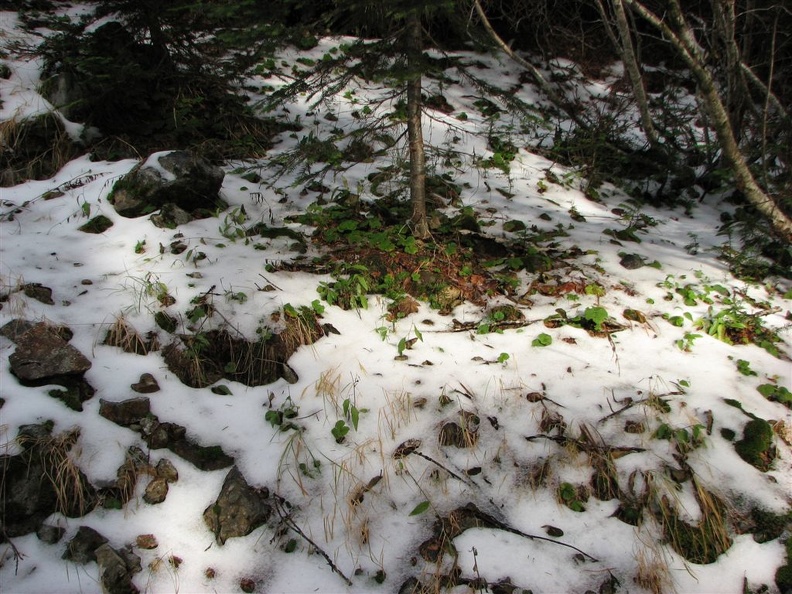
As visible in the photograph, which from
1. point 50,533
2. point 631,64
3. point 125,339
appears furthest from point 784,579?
point 631,64

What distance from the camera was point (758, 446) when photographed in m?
3.15

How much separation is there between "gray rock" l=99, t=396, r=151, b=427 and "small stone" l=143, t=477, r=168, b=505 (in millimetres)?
470

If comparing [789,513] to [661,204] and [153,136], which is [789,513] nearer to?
[661,204]

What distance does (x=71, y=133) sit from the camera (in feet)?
19.2

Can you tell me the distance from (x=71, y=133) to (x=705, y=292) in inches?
306

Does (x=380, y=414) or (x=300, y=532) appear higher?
(x=380, y=414)

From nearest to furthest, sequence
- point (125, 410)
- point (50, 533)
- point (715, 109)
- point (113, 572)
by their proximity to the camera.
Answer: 1. point (113, 572)
2. point (50, 533)
3. point (125, 410)
4. point (715, 109)

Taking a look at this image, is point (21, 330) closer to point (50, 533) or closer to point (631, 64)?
point (50, 533)

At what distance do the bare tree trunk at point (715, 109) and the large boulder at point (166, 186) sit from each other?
504 cm

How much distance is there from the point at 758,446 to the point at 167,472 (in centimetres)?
398

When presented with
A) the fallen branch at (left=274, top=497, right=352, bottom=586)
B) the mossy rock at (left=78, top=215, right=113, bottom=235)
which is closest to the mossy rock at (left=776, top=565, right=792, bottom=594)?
the fallen branch at (left=274, top=497, right=352, bottom=586)

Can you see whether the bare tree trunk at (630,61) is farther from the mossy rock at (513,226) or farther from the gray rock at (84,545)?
the gray rock at (84,545)

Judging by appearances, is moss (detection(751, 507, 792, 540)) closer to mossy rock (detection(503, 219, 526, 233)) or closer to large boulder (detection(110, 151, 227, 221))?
mossy rock (detection(503, 219, 526, 233))

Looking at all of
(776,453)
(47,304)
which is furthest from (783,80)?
(47,304)
